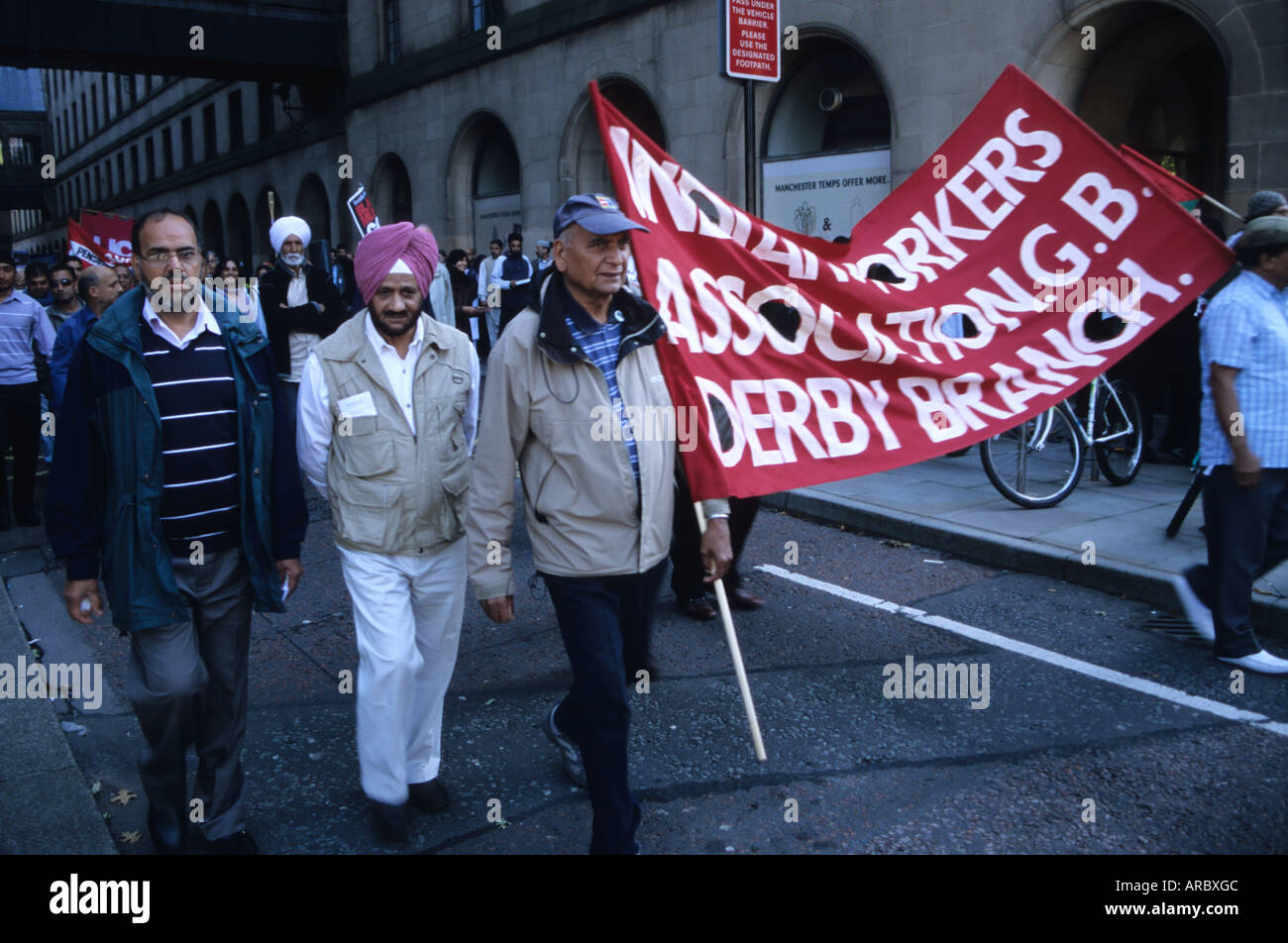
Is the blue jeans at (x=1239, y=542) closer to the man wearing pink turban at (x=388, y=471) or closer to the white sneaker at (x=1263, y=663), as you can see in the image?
the white sneaker at (x=1263, y=663)

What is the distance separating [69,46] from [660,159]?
26.5 meters

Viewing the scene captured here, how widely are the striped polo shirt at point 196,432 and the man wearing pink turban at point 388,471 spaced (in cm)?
26

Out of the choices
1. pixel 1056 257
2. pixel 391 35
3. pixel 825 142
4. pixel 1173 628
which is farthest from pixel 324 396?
pixel 391 35

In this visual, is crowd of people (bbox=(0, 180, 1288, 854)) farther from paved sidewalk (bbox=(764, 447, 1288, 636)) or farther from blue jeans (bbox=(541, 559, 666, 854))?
paved sidewalk (bbox=(764, 447, 1288, 636))

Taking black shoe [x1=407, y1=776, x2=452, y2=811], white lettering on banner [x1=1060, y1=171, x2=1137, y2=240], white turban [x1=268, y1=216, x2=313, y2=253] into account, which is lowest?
black shoe [x1=407, y1=776, x2=452, y2=811]

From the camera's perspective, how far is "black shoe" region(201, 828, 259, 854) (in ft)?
11.1

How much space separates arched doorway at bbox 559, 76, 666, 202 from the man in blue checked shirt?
14.0 meters

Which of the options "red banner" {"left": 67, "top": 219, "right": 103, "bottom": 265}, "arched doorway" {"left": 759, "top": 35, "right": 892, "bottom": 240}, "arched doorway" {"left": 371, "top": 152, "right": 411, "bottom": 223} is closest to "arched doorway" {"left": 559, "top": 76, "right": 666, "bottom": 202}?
"arched doorway" {"left": 759, "top": 35, "right": 892, "bottom": 240}

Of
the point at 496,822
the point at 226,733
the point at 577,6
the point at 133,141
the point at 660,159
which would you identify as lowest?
the point at 496,822

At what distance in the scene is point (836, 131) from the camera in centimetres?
1506

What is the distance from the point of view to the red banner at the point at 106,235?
40.9ft

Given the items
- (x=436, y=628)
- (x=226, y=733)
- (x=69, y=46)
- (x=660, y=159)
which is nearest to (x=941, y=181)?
(x=660, y=159)

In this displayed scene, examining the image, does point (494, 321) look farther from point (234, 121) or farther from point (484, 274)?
point (234, 121)

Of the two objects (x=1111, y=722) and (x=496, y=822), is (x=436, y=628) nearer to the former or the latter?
(x=496, y=822)
